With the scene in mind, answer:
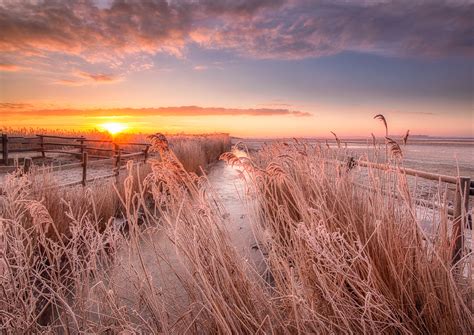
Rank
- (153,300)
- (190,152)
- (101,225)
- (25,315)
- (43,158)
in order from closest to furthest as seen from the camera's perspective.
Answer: (153,300)
(25,315)
(101,225)
(190,152)
(43,158)

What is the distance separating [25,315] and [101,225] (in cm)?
408

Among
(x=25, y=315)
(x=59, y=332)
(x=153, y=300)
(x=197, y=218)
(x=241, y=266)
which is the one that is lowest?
(x=59, y=332)

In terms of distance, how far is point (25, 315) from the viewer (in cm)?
187

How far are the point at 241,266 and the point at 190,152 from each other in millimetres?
12236

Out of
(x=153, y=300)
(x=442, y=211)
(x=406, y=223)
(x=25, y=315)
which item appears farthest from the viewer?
(x=406, y=223)

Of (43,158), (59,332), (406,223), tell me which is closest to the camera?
(406,223)

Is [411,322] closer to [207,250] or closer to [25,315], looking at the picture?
[207,250]

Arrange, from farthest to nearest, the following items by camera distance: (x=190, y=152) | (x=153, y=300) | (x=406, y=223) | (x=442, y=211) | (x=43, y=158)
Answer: (x=43, y=158) < (x=190, y=152) < (x=406, y=223) < (x=442, y=211) < (x=153, y=300)

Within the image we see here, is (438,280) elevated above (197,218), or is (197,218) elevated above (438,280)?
(197,218)

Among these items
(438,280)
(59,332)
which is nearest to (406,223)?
(438,280)

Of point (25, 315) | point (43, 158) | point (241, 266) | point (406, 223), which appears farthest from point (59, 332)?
point (43, 158)

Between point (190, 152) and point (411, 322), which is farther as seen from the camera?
point (190, 152)

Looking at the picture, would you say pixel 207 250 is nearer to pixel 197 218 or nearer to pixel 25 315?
pixel 197 218

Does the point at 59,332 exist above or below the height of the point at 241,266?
below
